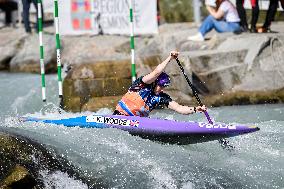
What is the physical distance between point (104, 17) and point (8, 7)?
3515mm

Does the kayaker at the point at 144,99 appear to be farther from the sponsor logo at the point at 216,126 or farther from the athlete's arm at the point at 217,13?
the athlete's arm at the point at 217,13

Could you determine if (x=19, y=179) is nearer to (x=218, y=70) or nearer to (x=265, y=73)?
(x=218, y=70)

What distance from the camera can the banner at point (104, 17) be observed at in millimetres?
14406

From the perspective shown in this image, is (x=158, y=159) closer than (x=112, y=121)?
Yes

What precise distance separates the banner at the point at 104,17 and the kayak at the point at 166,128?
21.3ft

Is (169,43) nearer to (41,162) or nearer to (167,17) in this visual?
(167,17)

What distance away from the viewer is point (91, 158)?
6.62 metres

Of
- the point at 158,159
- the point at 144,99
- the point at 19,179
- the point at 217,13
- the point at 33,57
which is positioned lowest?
the point at 33,57

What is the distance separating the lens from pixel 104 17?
1472 cm

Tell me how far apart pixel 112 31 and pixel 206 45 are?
107 inches

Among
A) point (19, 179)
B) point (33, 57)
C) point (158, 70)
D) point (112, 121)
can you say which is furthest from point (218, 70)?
point (19, 179)

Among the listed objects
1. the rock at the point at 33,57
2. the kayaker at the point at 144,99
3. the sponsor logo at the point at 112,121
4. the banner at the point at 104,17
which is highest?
the banner at the point at 104,17

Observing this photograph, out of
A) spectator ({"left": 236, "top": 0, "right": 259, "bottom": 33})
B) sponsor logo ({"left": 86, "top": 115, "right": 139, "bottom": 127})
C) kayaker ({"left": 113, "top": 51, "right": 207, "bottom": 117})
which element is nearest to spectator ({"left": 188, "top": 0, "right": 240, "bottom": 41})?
spectator ({"left": 236, "top": 0, "right": 259, "bottom": 33})

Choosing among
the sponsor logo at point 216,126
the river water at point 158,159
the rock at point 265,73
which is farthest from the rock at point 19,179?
the rock at point 265,73
